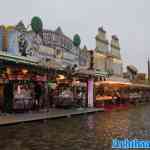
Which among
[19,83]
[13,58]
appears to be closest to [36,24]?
[19,83]

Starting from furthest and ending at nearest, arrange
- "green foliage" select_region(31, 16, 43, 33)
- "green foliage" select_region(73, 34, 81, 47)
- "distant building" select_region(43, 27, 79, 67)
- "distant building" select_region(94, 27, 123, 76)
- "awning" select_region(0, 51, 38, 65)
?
"distant building" select_region(94, 27, 123, 76) < "green foliage" select_region(73, 34, 81, 47) < "distant building" select_region(43, 27, 79, 67) < "green foliage" select_region(31, 16, 43, 33) < "awning" select_region(0, 51, 38, 65)

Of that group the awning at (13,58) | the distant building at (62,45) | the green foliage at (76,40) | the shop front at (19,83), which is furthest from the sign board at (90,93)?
the awning at (13,58)

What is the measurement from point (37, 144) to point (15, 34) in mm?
19524

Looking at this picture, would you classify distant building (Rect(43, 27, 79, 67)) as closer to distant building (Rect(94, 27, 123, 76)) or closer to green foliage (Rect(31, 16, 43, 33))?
green foliage (Rect(31, 16, 43, 33))

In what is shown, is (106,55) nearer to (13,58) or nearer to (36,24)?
(36,24)

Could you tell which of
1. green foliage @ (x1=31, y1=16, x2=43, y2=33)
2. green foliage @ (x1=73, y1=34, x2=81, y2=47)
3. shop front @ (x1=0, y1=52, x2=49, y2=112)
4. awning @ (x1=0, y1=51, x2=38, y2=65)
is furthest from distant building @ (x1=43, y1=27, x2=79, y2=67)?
awning @ (x1=0, y1=51, x2=38, y2=65)

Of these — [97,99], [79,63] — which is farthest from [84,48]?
[97,99]

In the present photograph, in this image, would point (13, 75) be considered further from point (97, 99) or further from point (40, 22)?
point (97, 99)

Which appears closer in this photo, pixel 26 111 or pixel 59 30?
pixel 26 111

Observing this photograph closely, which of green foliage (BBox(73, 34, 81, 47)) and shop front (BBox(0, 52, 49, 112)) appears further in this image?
green foliage (BBox(73, 34, 81, 47))

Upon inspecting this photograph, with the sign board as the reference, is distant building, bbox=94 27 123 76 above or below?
above

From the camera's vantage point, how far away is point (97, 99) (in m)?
44.9

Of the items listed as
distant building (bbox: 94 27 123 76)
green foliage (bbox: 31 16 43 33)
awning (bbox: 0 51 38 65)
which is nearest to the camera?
awning (bbox: 0 51 38 65)

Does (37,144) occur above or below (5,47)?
below
